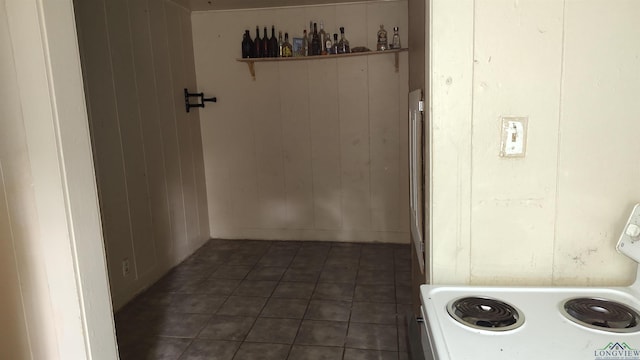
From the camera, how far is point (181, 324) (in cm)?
267

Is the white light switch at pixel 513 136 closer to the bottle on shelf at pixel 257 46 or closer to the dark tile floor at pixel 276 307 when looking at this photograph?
the dark tile floor at pixel 276 307

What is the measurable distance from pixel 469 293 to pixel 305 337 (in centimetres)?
153

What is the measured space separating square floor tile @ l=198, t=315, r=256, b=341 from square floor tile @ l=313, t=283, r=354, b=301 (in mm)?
542

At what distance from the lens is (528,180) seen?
1177 mm

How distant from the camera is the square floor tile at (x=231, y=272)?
3.41m

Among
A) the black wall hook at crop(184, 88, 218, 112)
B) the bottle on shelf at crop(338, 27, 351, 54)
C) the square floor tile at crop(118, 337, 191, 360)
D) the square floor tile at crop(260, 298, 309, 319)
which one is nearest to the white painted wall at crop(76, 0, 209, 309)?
the black wall hook at crop(184, 88, 218, 112)

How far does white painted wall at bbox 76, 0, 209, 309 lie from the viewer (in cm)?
276

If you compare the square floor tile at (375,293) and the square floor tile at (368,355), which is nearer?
the square floor tile at (368,355)

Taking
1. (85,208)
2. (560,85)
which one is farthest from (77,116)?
(560,85)

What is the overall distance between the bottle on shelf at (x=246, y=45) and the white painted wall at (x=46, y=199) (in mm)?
2809

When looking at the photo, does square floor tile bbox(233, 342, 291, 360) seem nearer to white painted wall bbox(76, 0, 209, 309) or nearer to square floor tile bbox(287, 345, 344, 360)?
square floor tile bbox(287, 345, 344, 360)

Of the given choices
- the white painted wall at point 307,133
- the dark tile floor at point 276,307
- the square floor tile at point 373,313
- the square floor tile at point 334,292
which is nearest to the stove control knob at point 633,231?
the dark tile floor at point 276,307

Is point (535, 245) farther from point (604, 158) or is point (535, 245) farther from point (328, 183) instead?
point (328, 183)

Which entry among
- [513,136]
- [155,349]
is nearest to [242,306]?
[155,349]
